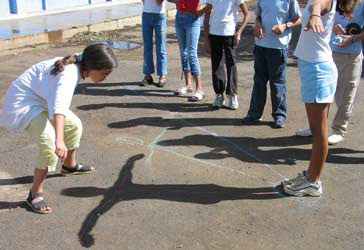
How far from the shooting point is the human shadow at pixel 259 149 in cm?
496

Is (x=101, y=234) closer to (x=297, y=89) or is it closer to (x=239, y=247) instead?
(x=239, y=247)

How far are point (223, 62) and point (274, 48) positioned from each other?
0.93m

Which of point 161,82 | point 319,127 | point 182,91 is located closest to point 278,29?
point 319,127

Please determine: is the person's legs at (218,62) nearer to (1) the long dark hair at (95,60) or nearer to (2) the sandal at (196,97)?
(2) the sandal at (196,97)

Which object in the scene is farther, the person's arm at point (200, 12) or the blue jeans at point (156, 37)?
the blue jeans at point (156, 37)

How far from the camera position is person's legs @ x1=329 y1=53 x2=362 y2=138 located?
197 inches

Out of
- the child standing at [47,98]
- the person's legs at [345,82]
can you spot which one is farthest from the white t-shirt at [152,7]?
the child standing at [47,98]

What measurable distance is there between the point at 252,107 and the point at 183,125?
89 centimetres

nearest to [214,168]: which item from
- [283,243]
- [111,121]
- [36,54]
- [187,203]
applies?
[187,203]

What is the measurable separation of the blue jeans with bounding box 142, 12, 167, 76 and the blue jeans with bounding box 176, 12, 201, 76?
0.66 meters

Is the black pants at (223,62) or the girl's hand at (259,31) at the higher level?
the girl's hand at (259,31)

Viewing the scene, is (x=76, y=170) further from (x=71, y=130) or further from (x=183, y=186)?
(x=183, y=186)

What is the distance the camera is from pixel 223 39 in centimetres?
605

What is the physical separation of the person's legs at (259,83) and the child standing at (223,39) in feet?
1.49
